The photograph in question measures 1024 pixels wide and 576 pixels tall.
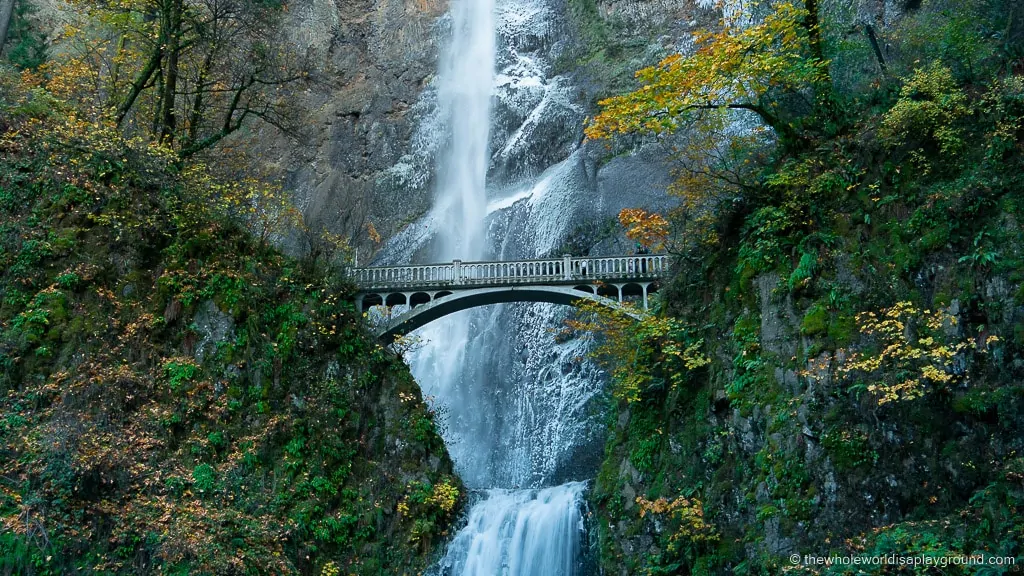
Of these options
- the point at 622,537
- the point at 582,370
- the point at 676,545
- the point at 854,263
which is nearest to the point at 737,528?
the point at 676,545

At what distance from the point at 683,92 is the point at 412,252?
21.2 m

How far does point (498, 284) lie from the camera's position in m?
21.4

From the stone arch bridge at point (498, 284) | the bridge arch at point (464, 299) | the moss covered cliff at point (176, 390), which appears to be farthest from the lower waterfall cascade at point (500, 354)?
the stone arch bridge at point (498, 284)

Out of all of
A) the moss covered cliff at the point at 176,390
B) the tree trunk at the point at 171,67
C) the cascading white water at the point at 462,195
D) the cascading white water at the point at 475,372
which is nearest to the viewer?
the moss covered cliff at the point at 176,390

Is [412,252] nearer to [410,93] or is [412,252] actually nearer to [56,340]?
[410,93]

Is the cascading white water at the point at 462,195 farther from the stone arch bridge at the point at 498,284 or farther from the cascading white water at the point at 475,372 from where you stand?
the stone arch bridge at the point at 498,284

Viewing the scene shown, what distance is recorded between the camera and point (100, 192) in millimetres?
18188

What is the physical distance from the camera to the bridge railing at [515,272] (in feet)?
66.8

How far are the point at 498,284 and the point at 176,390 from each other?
8872mm

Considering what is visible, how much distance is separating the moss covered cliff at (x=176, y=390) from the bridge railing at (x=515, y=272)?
5.94 ft

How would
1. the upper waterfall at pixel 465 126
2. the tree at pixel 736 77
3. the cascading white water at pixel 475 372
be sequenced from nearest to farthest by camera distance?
the tree at pixel 736 77, the cascading white water at pixel 475 372, the upper waterfall at pixel 465 126

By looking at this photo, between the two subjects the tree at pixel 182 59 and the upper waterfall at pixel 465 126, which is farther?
the upper waterfall at pixel 465 126

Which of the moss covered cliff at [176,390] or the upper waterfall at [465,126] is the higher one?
the upper waterfall at [465,126]

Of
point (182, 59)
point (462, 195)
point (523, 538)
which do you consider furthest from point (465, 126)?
point (523, 538)
